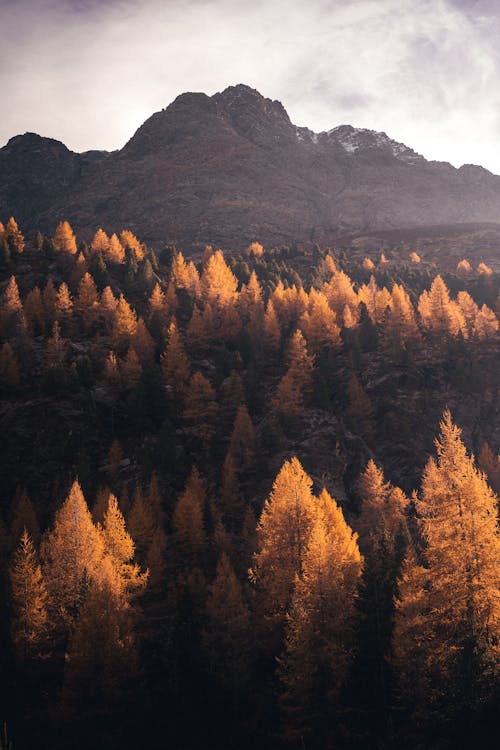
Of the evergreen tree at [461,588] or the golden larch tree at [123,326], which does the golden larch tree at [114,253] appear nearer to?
the golden larch tree at [123,326]

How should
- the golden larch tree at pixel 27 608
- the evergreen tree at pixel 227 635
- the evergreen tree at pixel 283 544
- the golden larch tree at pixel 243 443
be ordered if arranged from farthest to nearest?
the golden larch tree at pixel 243 443, the evergreen tree at pixel 227 635, the golden larch tree at pixel 27 608, the evergreen tree at pixel 283 544

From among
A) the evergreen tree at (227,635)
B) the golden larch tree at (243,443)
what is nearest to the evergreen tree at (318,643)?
the evergreen tree at (227,635)

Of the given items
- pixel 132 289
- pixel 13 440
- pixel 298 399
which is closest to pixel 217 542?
pixel 298 399

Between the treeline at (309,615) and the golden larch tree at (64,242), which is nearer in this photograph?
the treeline at (309,615)

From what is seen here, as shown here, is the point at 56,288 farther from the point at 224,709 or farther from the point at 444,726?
the point at 444,726

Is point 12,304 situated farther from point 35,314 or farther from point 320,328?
point 320,328

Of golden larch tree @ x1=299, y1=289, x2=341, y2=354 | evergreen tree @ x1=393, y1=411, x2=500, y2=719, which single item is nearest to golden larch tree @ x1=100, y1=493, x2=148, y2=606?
evergreen tree @ x1=393, y1=411, x2=500, y2=719

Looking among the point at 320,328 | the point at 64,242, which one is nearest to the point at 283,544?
the point at 320,328

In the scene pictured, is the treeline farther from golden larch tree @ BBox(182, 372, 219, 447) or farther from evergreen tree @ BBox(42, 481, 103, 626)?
golden larch tree @ BBox(182, 372, 219, 447)
